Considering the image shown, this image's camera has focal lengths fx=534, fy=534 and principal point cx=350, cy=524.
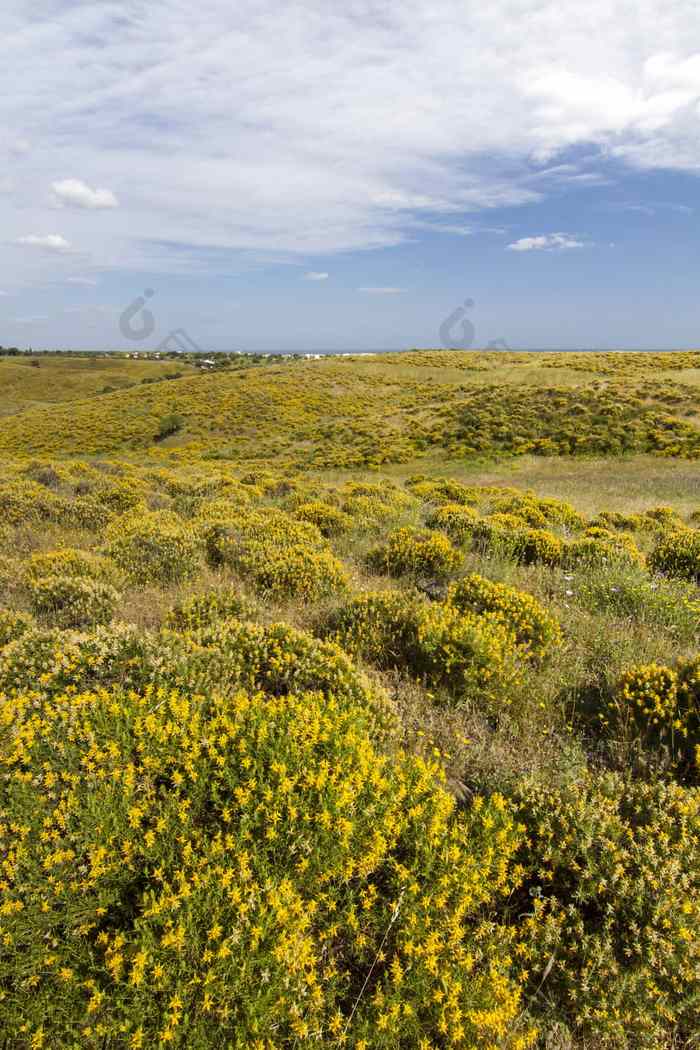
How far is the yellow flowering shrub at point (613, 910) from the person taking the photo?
85.6 inches

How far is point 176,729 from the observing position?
2.63 meters

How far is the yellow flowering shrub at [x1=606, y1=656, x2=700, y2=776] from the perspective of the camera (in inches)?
140

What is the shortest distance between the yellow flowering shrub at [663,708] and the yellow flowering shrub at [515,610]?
0.74m

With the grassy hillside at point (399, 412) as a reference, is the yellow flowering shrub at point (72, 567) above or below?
below

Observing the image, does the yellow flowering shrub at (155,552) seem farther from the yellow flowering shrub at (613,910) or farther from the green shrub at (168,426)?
the green shrub at (168,426)

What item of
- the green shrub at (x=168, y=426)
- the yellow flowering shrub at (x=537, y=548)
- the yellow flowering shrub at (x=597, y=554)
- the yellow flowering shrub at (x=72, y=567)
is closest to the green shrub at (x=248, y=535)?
the yellow flowering shrub at (x=72, y=567)

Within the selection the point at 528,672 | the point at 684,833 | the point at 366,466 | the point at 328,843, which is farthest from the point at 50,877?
the point at 366,466

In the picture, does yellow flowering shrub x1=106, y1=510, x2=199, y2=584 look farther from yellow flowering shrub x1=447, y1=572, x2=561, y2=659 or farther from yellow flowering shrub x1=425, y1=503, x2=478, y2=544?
yellow flowering shrub x1=425, y1=503, x2=478, y2=544

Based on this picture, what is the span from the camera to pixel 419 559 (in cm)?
719

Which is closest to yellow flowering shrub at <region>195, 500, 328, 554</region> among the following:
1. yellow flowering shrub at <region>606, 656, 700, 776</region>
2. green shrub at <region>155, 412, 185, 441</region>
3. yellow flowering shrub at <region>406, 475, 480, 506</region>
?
yellow flowering shrub at <region>606, 656, 700, 776</region>

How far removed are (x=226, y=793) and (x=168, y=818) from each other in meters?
0.31

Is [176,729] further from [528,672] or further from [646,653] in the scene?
[646,653]

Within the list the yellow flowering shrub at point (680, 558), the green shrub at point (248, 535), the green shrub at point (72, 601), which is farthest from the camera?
the yellow flowering shrub at point (680, 558)

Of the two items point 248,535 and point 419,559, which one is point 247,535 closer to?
point 248,535
